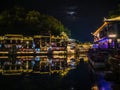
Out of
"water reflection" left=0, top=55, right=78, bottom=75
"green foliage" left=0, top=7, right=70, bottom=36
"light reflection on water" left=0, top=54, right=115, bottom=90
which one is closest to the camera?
"light reflection on water" left=0, top=54, right=115, bottom=90

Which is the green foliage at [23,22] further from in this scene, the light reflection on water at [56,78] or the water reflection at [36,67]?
the light reflection on water at [56,78]

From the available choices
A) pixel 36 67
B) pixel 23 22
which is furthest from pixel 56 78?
pixel 23 22

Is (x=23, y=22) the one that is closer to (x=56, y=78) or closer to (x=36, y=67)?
(x=36, y=67)

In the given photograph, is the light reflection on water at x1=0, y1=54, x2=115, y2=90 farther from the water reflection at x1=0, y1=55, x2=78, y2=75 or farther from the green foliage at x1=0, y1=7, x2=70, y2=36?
the green foliage at x1=0, y1=7, x2=70, y2=36

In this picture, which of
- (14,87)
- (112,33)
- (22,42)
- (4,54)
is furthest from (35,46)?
(14,87)

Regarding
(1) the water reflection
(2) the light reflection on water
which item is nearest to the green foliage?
(1) the water reflection

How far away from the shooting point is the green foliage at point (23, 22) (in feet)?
252

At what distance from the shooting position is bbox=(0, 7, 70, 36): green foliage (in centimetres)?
7675

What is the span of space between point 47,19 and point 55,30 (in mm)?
3817

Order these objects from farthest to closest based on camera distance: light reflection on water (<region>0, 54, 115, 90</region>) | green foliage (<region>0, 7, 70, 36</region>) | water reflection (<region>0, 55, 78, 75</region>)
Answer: green foliage (<region>0, 7, 70, 36</region>), water reflection (<region>0, 55, 78, 75</region>), light reflection on water (<region>0, 54, 115, 90</region>)

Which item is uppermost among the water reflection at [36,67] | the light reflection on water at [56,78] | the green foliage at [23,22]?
the green foliage at [23,22]

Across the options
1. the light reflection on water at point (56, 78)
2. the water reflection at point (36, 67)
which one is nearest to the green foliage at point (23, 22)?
the water reflection at point (36, 67)

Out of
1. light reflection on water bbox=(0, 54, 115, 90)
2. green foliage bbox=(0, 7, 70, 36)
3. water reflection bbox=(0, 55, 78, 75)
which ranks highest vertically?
green foliage bbox=(0, 7, 70, 36)

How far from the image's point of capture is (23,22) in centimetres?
7638
